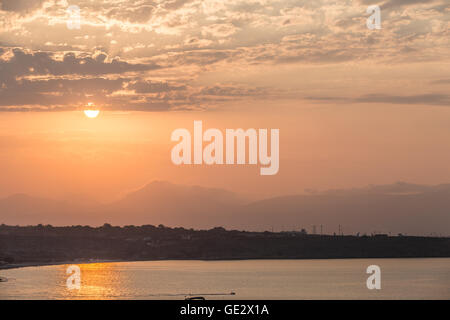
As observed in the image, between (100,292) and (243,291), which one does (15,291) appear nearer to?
(100,292)

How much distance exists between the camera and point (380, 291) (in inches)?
7692

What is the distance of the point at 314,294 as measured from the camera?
17862cm
